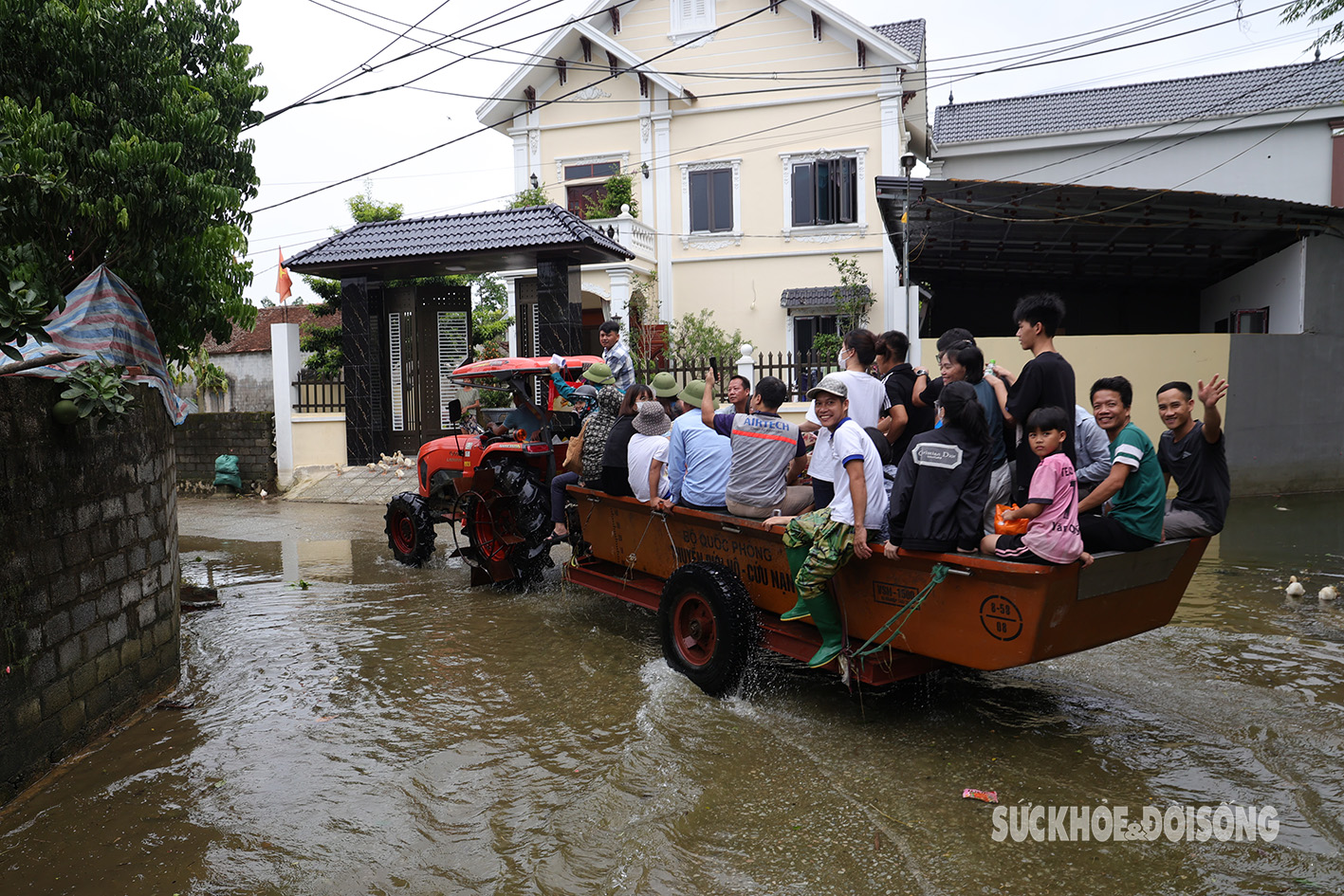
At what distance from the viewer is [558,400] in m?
10.6

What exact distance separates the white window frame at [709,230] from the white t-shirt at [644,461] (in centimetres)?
1556

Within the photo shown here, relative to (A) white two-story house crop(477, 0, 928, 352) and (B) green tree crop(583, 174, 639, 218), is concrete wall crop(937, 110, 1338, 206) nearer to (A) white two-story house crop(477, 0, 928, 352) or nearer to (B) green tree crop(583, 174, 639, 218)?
(A) white two-story house crop(477, 0, 928, 352)

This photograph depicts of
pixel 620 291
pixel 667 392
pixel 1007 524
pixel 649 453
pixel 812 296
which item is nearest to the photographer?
pixel 1007 524

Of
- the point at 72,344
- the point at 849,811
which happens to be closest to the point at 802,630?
the point at 849,811

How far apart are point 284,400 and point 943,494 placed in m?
14.7

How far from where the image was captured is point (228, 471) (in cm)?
1672

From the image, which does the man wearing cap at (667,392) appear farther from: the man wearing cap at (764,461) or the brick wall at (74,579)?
the brick wall at (74,579)

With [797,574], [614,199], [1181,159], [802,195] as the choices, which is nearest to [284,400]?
[614,199]

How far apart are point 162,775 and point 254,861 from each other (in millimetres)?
1248

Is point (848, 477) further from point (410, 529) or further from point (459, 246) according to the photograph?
point (459, 246)

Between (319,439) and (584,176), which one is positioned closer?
(319,439)

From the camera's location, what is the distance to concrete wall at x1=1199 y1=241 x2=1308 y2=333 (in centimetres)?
1461

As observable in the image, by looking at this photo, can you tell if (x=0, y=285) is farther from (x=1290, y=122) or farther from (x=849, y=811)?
(x=1290, y=122)

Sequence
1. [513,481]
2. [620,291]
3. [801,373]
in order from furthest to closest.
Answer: [620,291], [801,373], [513,481]
